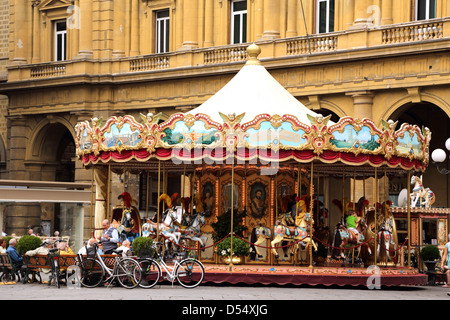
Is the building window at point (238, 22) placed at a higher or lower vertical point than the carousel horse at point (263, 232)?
higher

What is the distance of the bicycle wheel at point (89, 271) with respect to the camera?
81.6ft

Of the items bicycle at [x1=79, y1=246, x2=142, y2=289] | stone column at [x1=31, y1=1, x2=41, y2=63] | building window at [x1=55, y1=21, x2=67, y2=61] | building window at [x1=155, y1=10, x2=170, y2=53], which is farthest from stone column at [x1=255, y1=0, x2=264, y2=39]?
bicycle at [x1=79, y1=246, x2=142, y2=289]

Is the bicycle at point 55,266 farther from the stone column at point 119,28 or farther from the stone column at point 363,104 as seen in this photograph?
the stone column at point 119,28

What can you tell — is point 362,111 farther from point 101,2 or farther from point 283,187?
point 101,2

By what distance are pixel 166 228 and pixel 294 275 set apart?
416 centimetres

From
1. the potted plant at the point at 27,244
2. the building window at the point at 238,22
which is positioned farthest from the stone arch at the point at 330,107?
the potted plant at the point at 27,244

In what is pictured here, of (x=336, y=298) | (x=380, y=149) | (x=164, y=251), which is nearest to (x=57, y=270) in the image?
(x=164, y=251)

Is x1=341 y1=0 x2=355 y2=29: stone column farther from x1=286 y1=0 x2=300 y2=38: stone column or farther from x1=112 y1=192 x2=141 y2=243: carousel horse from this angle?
x1=112 y1=192 x2=141 y2=243: carousel horse

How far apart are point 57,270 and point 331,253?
28.1ft

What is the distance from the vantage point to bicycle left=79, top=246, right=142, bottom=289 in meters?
24.6

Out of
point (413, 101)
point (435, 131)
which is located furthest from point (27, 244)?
point (435, 131)

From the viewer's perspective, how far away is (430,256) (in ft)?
100

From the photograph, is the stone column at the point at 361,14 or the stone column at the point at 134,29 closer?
the stone column at the point at 361,14
